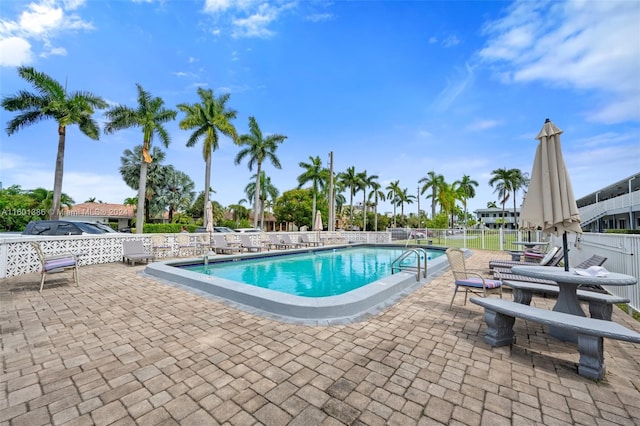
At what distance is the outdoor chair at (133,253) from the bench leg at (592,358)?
405 inches

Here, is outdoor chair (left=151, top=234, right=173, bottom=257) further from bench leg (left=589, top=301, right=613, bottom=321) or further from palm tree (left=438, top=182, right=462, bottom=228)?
palm tree (left=438, top=182, right=462, bottom=228)

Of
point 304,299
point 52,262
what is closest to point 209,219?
point 52,262

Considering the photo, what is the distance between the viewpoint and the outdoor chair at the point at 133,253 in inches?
→ 346

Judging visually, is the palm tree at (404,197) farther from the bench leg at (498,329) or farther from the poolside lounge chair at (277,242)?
the bench leg at (498,329)

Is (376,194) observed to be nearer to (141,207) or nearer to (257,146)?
(257,146)

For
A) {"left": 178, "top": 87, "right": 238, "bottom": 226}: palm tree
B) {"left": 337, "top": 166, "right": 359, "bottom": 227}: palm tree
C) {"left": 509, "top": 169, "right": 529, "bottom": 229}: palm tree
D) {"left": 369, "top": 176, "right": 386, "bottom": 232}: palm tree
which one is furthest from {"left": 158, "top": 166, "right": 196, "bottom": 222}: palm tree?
{"left": 509, "top": 169, "right": 529, "bottom": 229}: palm tree

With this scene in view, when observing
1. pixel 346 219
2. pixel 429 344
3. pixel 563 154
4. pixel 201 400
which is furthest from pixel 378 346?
pixel 346 219

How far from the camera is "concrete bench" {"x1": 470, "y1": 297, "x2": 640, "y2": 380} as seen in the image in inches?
93.0

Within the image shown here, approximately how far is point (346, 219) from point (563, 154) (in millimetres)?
57666

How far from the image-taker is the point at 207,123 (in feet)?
71.6

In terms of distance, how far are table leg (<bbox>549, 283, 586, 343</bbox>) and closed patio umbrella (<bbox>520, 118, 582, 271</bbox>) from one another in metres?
0.35

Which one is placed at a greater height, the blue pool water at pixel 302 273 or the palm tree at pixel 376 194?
the palm tree at pixel 376 194

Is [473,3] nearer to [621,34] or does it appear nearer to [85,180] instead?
[621,34]

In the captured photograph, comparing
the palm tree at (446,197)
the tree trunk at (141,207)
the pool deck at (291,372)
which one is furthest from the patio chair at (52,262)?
the palm tree at (446,197)
